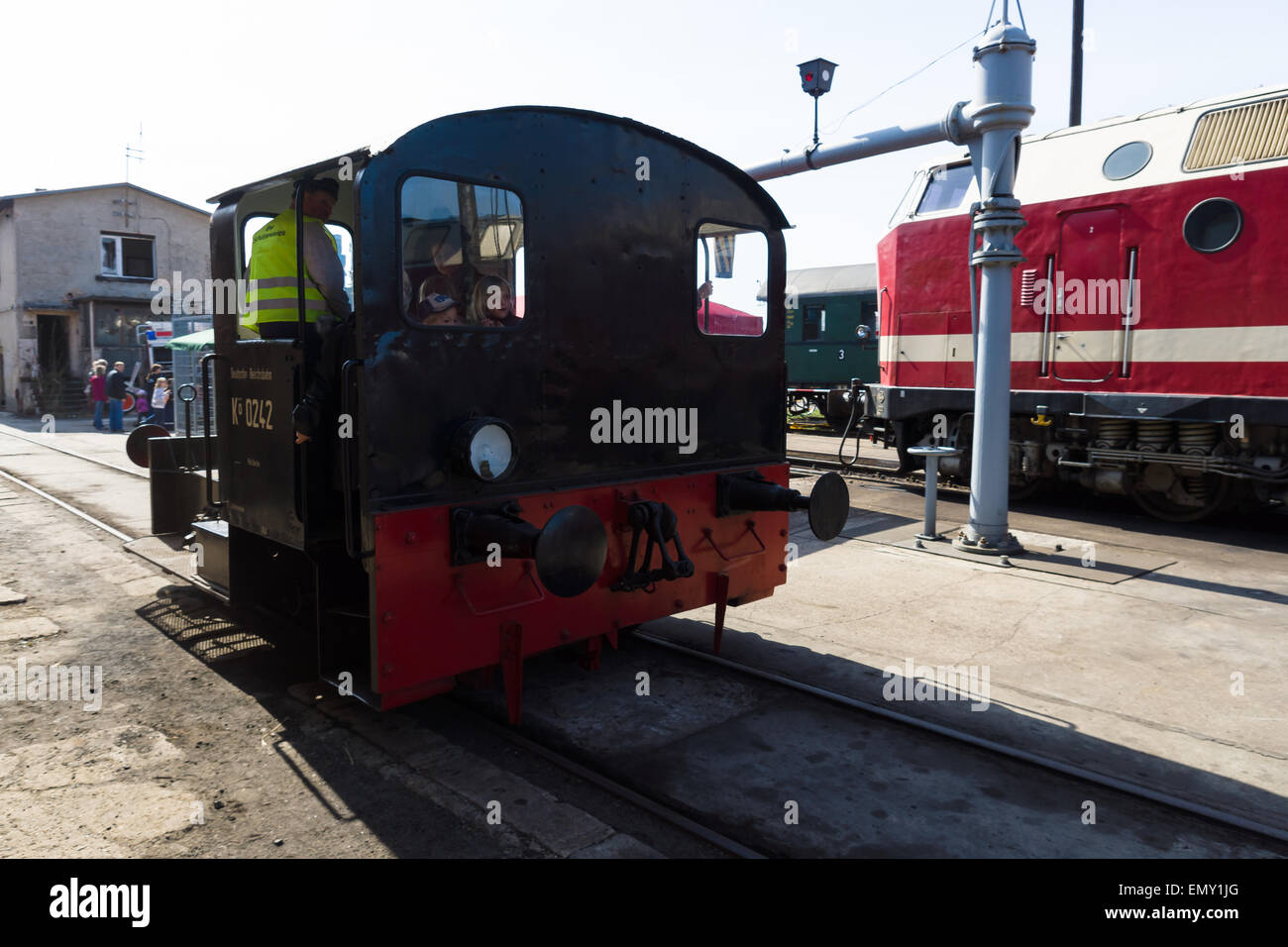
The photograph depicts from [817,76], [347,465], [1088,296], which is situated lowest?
[347,465]

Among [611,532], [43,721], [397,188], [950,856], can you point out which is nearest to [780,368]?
[611,532]

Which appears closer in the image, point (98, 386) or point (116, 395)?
point (116, 395)

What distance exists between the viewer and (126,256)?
28938 mm

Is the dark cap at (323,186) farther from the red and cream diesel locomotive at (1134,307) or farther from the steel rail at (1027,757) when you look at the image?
the red and cream diesel locomotive at (1134,307)

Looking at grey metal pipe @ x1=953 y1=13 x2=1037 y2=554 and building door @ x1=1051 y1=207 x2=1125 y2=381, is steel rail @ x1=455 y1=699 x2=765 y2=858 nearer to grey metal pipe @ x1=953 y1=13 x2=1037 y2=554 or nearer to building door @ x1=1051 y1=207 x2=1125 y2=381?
grey metal pipe @ x1=953 y1=13 x2=1037 y2=554

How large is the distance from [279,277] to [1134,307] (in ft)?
27.0

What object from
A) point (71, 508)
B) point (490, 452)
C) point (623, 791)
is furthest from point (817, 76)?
point (71, 508)

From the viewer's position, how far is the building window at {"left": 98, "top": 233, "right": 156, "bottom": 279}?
93.4 feet

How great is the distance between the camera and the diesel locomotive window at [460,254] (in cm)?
373

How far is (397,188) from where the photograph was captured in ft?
11.8

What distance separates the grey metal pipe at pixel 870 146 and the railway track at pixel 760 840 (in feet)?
19.1

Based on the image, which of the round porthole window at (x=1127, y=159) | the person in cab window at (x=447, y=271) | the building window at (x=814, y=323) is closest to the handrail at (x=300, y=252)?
the person in cab window at (x=447, y=271)

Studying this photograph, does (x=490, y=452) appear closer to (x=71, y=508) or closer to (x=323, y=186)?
(x=323, y=186)
